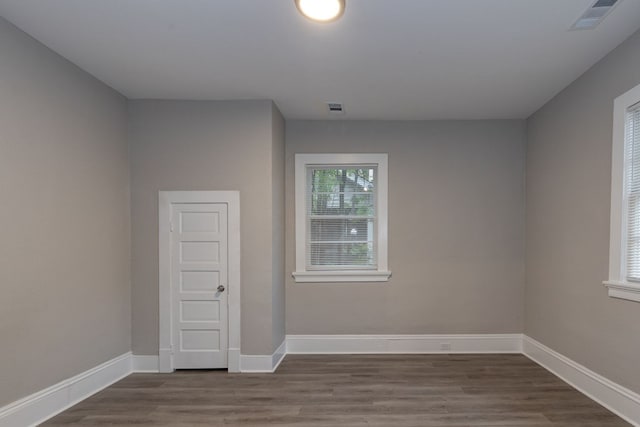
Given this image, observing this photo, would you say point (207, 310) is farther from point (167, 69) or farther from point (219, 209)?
point (167, 69)

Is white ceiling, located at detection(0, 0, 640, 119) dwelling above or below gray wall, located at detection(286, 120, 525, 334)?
above

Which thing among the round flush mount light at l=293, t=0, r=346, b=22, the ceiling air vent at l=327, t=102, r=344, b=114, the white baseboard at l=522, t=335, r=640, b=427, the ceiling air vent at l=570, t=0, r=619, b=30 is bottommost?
the white baseboard at l=522, t=335, r=640, b=427

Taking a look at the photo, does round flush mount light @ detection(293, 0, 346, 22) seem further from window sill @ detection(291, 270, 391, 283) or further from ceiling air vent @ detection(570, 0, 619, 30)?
window sill @ detection(291, 270, 391, 283)

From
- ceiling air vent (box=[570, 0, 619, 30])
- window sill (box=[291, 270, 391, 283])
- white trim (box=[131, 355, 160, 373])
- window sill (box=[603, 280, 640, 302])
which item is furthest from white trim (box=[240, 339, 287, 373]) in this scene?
ceiling air vent (box=[570, 0, 619, 30])

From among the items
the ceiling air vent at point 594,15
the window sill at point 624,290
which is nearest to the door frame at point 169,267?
the ceiling air vent at point 594,15

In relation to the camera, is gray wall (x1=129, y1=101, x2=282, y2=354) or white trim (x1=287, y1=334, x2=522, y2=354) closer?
gray wall (x1=129, y1=101, x2=282, y2=354)

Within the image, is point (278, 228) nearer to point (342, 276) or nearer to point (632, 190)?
point (342, 276)

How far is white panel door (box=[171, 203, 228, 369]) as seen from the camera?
→ 3973 millimetres

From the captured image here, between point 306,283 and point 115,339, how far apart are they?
2050mm

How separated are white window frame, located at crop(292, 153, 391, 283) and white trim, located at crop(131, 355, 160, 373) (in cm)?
171

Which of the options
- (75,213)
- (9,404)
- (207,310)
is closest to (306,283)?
(207,310)

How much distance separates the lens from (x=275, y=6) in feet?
7.77

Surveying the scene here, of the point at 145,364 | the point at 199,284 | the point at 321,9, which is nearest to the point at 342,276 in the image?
the point at 199,284

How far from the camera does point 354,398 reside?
3.31 meters
